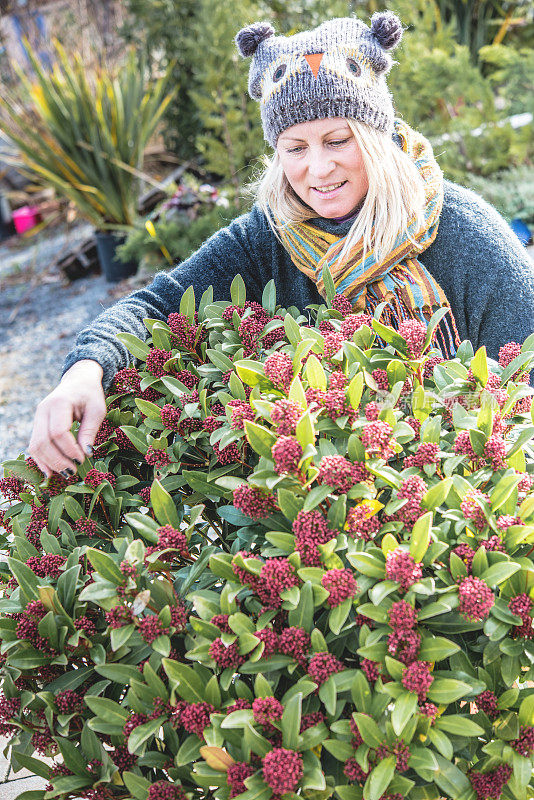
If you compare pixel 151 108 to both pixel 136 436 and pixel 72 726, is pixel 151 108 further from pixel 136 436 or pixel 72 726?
pixel 72 726

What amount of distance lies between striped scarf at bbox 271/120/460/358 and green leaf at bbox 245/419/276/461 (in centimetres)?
93

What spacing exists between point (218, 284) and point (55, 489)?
0.96 metres

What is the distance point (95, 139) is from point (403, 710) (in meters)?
5.39

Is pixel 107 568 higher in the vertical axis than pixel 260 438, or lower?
lower

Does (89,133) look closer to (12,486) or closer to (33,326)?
(33,326)

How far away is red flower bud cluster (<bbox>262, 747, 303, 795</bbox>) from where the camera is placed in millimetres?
914

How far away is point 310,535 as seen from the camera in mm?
1042

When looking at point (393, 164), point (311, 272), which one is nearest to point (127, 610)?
point (311, 272)

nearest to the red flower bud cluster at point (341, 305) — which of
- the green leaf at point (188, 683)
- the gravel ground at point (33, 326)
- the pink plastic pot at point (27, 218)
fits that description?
the green leaf at point (188, 683)

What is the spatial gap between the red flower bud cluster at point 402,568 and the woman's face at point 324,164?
123 centimetres

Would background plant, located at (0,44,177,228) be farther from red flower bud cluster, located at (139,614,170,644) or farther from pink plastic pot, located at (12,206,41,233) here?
red flower bud cluster, located at (139,614,170,644)

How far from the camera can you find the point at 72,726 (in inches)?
46.3

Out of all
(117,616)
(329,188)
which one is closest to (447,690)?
(117,616)

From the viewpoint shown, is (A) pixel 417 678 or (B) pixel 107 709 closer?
(A) pixel 417 678
